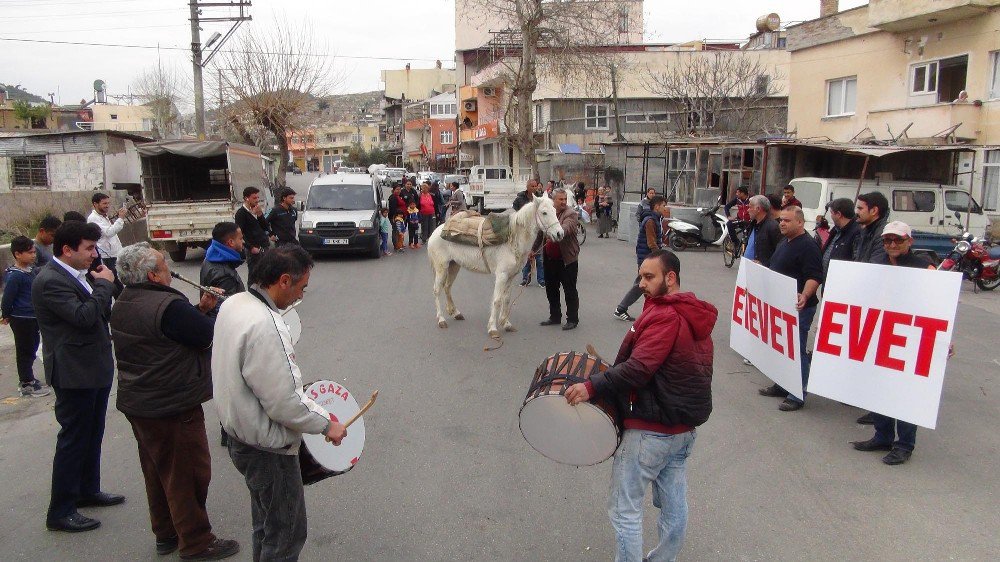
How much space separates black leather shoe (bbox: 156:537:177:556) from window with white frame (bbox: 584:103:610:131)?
125 feet

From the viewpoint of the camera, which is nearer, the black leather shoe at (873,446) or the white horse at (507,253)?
the black leather shoe at (873,446)

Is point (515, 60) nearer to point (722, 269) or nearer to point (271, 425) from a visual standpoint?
point (722, 269)

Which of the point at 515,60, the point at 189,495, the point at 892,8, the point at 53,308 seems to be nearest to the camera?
the point at 189,495

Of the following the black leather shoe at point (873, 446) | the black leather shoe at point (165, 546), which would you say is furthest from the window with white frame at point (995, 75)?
the black leather shoe at point (165, 546)

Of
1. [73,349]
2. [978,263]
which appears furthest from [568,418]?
[978,263]

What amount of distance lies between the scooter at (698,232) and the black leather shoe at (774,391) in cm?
1259

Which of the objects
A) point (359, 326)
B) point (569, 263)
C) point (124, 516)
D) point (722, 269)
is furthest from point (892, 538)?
point (722, 269)

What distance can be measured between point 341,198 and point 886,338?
48.7ft

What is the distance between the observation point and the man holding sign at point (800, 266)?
20.4ft

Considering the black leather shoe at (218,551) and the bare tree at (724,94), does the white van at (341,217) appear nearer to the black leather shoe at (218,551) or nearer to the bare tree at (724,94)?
the black leather shoe at (218,551)

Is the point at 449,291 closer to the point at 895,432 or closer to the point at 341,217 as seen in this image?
the point at 895,432

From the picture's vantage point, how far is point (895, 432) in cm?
559

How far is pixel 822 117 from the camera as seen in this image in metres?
24.2

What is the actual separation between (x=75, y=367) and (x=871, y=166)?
2230 centimetres
